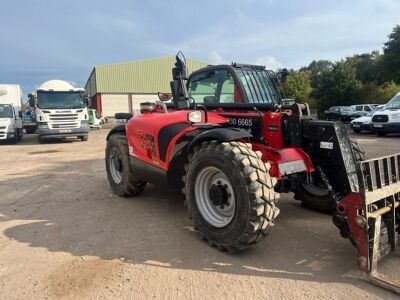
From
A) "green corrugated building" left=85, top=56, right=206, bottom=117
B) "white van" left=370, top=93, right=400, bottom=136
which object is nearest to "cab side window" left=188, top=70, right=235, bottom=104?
"white van" left=370, top=93, right=400, bottom=136

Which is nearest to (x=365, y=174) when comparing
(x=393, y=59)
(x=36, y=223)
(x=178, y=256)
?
(x=178, y=256)

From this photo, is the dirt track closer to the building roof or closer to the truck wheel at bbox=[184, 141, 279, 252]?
the truck wheel at bbox=[184, 141, 279, 252]

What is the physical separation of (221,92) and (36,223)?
120 inches

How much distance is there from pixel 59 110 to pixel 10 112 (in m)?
3.63

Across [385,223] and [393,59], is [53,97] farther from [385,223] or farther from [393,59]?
[393,59]

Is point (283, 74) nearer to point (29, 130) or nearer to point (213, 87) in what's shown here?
point (213, 87)

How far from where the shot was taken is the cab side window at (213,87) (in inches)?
208

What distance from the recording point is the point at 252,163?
380 cm

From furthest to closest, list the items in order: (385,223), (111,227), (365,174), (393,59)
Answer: (393,59) → (111,227) → (385,223) → (365,174)

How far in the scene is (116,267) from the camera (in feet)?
12.7

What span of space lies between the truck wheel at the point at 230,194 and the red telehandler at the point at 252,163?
10 mm

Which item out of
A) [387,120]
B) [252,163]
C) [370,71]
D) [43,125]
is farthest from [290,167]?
[370,71]

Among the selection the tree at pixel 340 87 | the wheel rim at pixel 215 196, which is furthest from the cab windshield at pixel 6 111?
the tree at pixel 340 87

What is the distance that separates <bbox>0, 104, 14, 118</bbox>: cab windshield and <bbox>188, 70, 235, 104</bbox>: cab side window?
16713 mm
